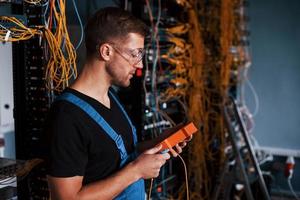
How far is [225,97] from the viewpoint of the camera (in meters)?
3.30

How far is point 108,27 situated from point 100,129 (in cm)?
37

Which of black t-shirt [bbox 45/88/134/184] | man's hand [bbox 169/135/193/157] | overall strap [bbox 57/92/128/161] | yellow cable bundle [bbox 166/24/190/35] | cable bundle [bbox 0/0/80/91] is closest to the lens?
black t-shirt [bbox 45/88/134/184]

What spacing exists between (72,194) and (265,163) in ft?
9.08

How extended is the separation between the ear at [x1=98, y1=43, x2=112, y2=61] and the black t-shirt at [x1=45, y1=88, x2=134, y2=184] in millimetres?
161

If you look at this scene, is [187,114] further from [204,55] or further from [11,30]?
[11,30]

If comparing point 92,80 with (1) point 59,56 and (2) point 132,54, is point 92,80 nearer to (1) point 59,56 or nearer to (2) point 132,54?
(2) point 132,54

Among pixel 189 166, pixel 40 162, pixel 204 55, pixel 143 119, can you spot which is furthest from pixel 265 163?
pixel 40 162

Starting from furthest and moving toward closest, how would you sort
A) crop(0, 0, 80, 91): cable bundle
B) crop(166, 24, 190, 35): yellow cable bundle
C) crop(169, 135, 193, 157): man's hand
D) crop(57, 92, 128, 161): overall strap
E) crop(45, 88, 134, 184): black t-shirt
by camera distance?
1. crop(166, 24, 190, 35): yellow cable bundle
2. crop(0, 0, 80, 91): cable bundle
3. crop(169, 135, 193, 157): man's hand
4. crop(57, 92, 128, 161): overall strap
5. crop(45, 88, 134, 184): black t-shirt

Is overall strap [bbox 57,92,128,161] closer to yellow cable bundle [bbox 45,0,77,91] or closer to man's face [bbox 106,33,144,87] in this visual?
man's face [bbox 106,33,144,87]

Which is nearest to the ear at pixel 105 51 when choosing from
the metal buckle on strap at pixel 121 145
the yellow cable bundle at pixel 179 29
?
the metal buckle on strap at pixel 121 145

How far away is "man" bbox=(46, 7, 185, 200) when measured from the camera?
1386 mm

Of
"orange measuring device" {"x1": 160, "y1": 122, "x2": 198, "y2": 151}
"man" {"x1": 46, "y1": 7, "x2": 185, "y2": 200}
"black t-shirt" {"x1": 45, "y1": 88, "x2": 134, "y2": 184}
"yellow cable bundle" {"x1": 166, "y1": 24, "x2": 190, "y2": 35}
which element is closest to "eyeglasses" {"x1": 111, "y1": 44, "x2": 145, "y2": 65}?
"man" {"x1": 46, "y1": 7, "x2": 185, "y2": 200}

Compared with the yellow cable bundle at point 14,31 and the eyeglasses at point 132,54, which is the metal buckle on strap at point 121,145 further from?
the yellow cable bundle at point 14,31

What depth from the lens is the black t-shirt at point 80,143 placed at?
4.51ft
